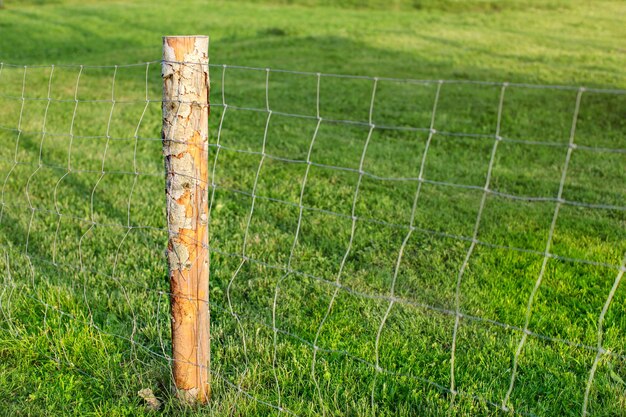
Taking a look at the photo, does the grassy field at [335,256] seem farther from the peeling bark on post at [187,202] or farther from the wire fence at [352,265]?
the peeling bark on post at [187,202]

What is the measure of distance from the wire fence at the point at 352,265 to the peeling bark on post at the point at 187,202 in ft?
0.63

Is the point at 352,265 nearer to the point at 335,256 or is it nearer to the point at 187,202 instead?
the point at 335,256

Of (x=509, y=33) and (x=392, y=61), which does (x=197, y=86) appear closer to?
(x=392, y=61)

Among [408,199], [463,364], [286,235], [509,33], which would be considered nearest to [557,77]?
[509,33]

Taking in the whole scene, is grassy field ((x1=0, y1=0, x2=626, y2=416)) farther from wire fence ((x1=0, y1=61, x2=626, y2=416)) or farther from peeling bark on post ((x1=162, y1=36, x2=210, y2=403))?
peeling bark on post ((x1=162, y1=36, x2=210, y2=403))

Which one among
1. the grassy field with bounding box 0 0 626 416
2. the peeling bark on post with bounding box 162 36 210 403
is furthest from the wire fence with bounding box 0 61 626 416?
the peeling bark on post with bounding box 162 36 210 403

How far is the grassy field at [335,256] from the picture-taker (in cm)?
360

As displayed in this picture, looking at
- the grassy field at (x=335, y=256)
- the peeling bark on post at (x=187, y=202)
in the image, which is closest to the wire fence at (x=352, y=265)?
the grassy field at (x=335, y=256)

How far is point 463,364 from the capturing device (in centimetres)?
387

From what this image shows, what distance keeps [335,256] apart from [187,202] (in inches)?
89.7

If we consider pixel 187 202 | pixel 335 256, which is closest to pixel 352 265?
pixel 335 256

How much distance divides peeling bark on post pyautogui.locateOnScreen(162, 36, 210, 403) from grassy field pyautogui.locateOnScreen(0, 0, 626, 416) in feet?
0.60

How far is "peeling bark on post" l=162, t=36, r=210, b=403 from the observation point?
3176mm

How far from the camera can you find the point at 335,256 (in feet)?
17.6
